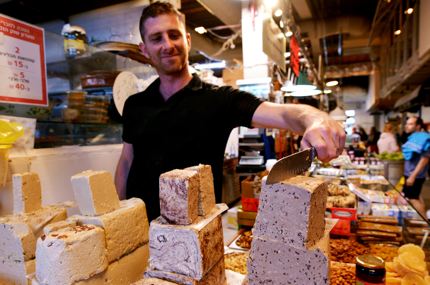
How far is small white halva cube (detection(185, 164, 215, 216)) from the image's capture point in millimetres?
1018

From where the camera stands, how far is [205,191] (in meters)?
1.05

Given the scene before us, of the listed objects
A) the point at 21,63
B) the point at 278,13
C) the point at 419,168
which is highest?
the point at 278,13

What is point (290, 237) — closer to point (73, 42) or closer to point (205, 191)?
point (205, 191)

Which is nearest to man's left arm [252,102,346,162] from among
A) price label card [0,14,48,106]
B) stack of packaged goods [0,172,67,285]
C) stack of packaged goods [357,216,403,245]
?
stack of packaged goods [0,172,67,285]

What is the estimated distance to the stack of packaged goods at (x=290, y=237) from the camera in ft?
2.91

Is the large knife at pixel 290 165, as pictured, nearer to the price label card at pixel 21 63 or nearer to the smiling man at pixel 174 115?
the smiling man at pixel 174 115

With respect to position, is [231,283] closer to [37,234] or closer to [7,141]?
[37,234]

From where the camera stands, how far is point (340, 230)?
7.03ft

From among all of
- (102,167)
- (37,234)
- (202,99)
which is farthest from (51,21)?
(37,234)

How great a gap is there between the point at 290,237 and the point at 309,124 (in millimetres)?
523

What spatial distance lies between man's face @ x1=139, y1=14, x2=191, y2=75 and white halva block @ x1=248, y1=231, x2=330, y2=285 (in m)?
1.23

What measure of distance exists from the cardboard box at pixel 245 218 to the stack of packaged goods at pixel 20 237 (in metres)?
1.42

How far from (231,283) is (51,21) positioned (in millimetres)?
3885

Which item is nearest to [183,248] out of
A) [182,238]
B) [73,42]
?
[182,238]
